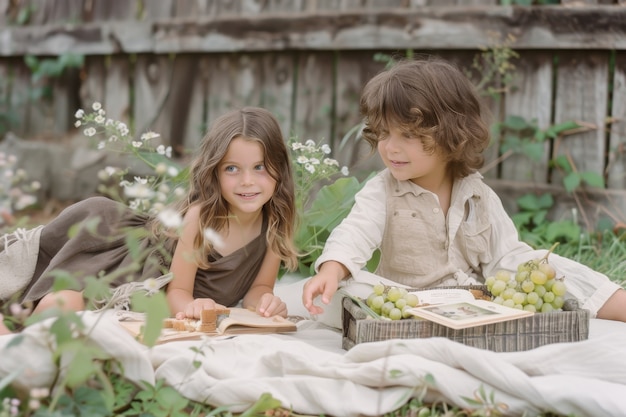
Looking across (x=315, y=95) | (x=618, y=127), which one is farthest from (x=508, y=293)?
(x=315, y=95)

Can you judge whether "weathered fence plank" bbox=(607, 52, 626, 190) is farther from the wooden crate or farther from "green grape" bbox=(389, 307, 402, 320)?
"green grape" bbox=(389, 307, 402, 320)

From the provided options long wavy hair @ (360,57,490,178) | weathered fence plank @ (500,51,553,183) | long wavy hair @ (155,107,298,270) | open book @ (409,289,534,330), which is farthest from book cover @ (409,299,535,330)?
weathered fence plank @ (500,51,553,183)

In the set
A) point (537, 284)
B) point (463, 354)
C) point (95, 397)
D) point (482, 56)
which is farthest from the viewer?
point (482, 56)

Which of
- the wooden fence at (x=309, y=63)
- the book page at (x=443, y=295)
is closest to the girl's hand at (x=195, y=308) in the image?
the book page at (x=443, y=295)

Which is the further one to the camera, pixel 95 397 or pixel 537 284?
pixel 537 284

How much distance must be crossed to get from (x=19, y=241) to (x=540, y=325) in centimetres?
166

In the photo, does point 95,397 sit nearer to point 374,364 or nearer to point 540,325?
point 374,364

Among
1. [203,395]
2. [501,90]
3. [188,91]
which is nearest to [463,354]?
[203,395]

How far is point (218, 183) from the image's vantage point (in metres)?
2.67

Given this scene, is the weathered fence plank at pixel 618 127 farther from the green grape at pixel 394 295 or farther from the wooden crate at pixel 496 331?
the green grape at pixel 394 295

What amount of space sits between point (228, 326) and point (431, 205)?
0.79m

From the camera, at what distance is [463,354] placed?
1967mm

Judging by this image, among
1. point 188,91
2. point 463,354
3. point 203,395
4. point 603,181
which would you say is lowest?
point 203,395

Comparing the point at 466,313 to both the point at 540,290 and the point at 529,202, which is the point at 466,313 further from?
the point at 529,202
